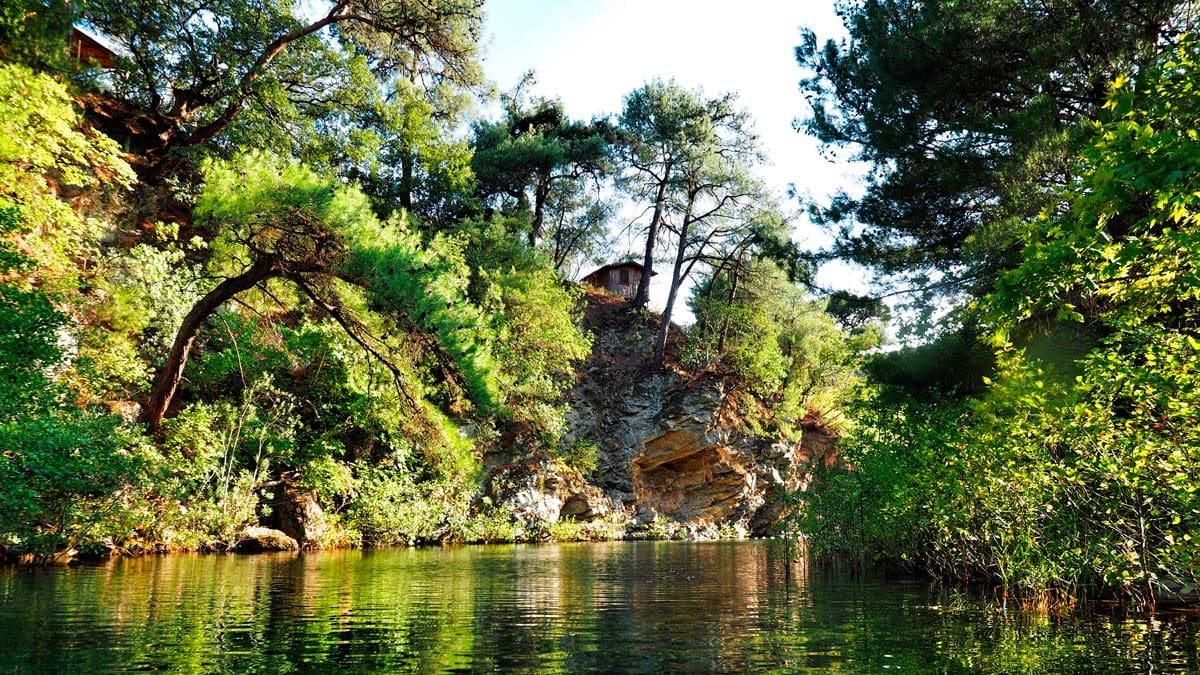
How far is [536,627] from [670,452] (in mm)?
29986

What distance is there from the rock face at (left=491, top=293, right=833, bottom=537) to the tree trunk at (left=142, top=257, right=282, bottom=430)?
18744 millimetres

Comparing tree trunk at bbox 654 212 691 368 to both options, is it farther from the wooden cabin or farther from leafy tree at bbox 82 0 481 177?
leafy tree at bbox 82 0 481 177

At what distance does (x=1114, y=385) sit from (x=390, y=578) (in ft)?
34.0

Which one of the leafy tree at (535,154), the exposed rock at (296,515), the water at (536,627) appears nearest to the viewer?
the water at (536,627)

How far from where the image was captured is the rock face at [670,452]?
35375mm

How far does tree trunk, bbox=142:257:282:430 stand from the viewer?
15.9m

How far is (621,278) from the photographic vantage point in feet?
153

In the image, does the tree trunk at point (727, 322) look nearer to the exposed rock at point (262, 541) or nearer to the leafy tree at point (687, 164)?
the leafy tree at point (687, 164)

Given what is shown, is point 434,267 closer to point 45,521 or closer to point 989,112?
point 45,521

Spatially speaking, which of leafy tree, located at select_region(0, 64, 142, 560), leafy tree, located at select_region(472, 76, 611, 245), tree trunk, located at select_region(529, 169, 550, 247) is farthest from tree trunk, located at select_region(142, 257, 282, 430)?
tree trunk, located at select_region(529, 169, 550, 247)

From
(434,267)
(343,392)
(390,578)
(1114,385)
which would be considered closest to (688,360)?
(343,392)

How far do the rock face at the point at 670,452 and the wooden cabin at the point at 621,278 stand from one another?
7.01 meters

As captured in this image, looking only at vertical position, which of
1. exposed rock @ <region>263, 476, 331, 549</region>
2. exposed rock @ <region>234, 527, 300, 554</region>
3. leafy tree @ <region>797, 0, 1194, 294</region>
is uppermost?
leafy tree @ <region>797, 0, 1194, 294</region>

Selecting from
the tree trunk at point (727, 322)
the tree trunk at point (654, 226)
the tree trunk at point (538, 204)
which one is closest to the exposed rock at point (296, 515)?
the tree trunk at point (538, 204)
